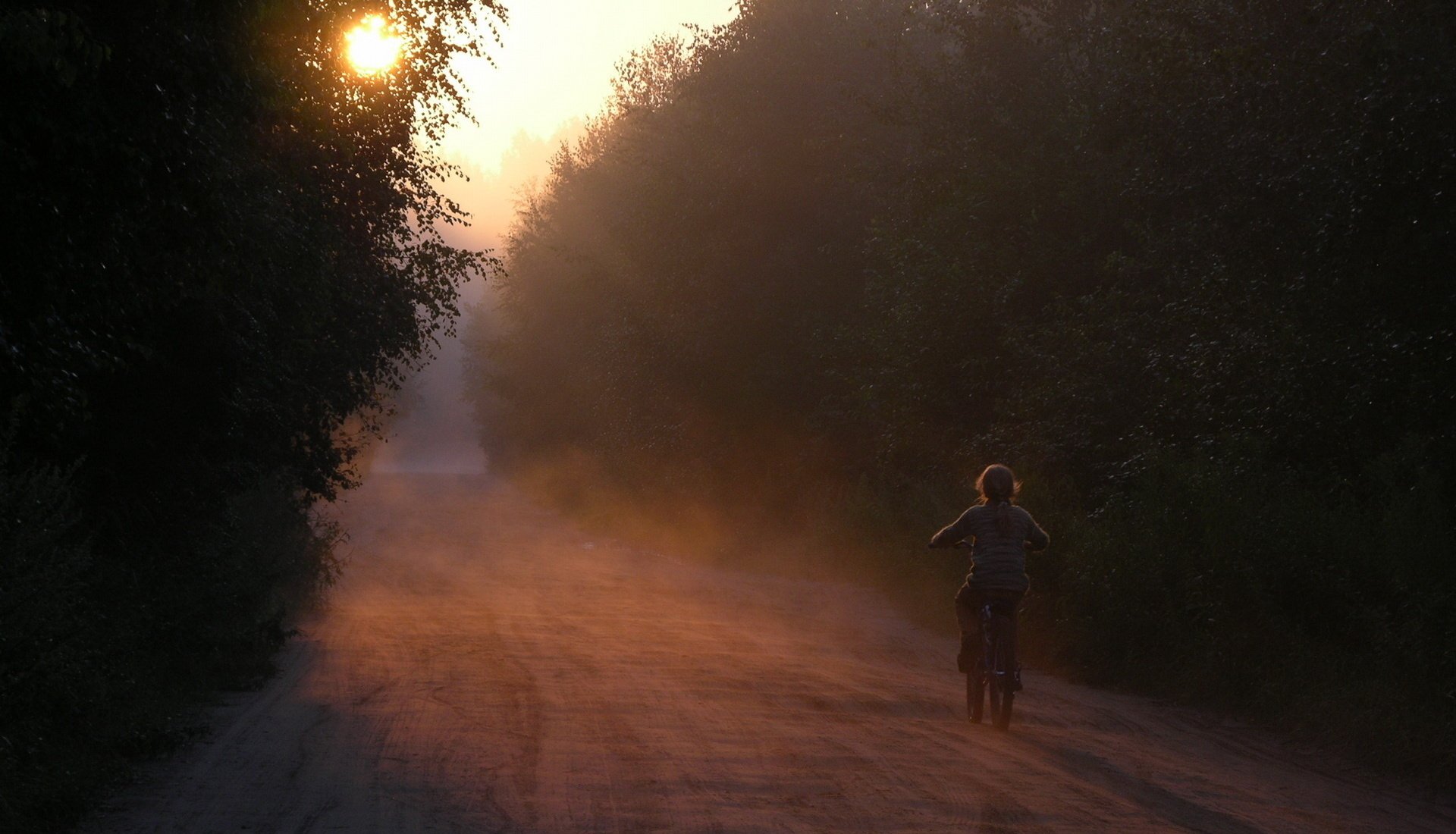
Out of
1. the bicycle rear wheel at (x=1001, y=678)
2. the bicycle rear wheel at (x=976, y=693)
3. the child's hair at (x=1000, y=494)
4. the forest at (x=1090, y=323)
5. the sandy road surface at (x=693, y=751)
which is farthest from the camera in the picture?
the forest at (x=1090, y=323)

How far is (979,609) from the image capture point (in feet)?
35.3

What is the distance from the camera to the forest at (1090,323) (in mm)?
12359

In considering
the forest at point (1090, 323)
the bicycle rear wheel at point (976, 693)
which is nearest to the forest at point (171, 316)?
the bicycle rear wheel at point (976, 693)

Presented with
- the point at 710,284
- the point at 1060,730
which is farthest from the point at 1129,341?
the point at 710,284

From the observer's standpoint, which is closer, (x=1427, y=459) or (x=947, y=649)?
(x=1427, y=459)

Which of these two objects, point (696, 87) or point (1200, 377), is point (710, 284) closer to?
point (696, 87)

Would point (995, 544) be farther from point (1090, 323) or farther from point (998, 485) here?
point (1090, 323)

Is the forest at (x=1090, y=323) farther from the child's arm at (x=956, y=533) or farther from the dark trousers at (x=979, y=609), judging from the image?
the child's arm at (x=956, y=533)

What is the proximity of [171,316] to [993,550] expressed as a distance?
24.0 feet

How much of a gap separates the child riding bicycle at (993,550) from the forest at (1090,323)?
262 cm

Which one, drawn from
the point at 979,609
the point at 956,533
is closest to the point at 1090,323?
the point at 956,533

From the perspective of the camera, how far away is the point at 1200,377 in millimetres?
15977

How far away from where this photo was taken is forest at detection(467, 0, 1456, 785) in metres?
12.4

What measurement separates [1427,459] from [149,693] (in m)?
11.1
